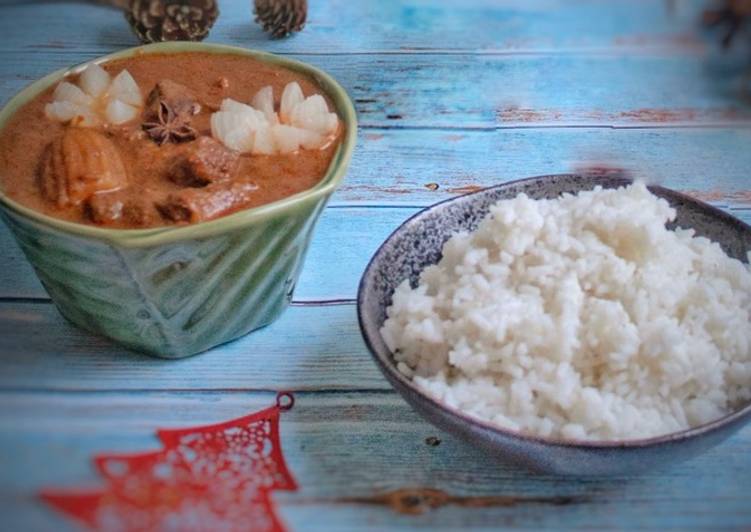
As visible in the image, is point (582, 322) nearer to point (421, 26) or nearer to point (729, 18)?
point (729, 18)

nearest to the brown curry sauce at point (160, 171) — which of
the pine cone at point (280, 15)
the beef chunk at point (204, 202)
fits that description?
the beef chunk at point (204, 202)

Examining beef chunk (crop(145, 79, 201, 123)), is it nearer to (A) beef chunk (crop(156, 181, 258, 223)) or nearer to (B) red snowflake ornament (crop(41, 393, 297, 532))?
(A) beef chunk (crop(156, 181, 258, 223))

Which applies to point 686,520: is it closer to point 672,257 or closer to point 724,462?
point 724,462

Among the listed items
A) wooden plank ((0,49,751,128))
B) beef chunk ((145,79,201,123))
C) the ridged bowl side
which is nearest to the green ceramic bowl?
the ridged bowl side

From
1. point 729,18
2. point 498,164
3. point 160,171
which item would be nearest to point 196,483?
point 160,171

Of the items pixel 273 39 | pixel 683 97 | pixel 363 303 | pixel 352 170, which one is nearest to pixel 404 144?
pixel 352 170

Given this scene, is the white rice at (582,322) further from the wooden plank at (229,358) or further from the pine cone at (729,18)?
the pine cone at (729,18)
